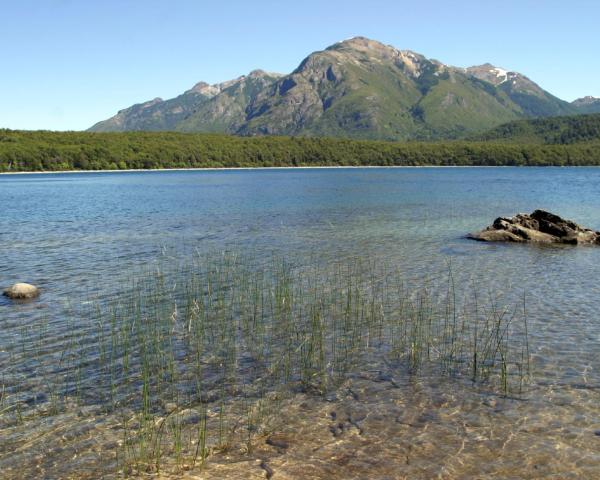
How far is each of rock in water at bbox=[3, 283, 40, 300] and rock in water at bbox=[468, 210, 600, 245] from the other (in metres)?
30.9

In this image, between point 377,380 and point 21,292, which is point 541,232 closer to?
point 377,380

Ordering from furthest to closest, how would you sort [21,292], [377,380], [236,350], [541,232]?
[541,232], [21,292], [236,350], [377,380]

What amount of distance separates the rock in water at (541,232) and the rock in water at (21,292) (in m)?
30.9

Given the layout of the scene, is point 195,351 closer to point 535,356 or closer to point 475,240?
point 535,356

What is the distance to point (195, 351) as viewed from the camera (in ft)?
54.4

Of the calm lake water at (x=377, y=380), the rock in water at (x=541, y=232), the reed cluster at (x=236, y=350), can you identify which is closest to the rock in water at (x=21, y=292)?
the calm lake water at (x=377, y=380)

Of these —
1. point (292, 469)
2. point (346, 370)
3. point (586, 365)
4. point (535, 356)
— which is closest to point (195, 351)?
point (346, 370)

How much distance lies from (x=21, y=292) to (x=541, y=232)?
117ft

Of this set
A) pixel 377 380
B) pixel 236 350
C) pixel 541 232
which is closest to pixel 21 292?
pixel 236 350

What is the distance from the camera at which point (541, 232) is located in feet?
133

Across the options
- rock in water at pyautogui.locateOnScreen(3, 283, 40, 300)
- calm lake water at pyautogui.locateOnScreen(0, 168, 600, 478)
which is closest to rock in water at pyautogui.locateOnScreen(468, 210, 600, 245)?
calm lake water at pyautogui.locateOnScreen(0, 168, 600, 478)

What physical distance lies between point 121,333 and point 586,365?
48.5ft

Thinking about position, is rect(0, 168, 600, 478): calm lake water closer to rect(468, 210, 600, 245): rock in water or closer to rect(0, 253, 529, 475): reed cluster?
rect(0, 253, 529, 475): reed cluster

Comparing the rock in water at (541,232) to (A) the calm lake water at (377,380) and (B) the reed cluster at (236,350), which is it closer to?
(A) the calm lake water at (377,380)
